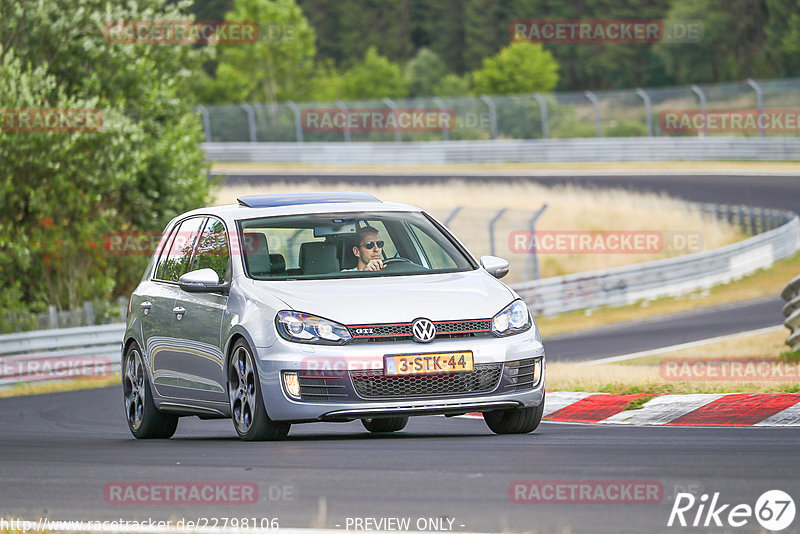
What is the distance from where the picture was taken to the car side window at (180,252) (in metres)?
10.7

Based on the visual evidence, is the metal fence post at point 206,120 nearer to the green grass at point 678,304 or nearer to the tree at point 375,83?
the green grass at point 678,304

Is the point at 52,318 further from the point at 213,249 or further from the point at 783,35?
the point at 783,35

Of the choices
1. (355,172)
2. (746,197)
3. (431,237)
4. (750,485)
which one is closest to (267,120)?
(355,172)

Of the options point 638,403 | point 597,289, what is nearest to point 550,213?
point 597,289

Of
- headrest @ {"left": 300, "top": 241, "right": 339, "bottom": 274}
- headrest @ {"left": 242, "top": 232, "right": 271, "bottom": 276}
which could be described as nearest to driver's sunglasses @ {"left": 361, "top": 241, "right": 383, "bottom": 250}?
headrest @ {"left": 300, "top": 241, "right": 339, "bottom": 274}

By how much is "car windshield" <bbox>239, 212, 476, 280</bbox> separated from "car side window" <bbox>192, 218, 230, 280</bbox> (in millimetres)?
189

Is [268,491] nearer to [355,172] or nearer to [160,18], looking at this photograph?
[160,18]

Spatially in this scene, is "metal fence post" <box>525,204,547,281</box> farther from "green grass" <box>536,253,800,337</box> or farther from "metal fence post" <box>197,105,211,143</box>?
"metal fence post" <box>197,105,211,143</box>

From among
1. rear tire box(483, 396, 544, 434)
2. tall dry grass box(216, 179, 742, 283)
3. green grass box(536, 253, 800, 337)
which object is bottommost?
tall dry grass box(216, 179, 742, 283)

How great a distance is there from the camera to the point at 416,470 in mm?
7605

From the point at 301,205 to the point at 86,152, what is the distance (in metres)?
15.8

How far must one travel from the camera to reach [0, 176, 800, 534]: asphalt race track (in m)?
6.30

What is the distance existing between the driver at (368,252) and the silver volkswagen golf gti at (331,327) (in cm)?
1

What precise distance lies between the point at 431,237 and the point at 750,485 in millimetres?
4070
